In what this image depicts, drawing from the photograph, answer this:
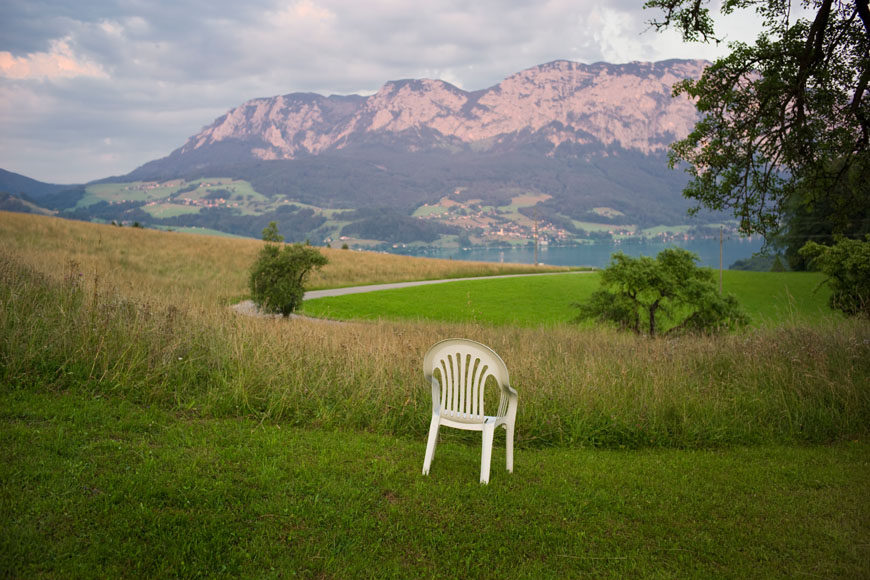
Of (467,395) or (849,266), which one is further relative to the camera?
(849,266)

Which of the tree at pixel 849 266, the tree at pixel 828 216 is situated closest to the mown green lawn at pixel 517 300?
the tree at pixel 828 216

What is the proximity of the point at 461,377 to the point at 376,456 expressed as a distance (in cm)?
128

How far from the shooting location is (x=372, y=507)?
4.27 meters

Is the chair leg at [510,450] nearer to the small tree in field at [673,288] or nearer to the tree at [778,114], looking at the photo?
the tree at [778,114]

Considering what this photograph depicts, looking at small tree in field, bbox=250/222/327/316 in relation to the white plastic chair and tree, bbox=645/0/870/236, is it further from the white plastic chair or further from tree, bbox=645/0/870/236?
the white plastic chair

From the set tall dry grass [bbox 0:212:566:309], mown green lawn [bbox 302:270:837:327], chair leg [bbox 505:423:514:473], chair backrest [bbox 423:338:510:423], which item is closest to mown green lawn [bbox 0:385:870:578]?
chair leg [bbox 505:423:514:473]

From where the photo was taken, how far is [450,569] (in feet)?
11.7

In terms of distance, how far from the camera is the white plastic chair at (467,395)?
4723 millimetres

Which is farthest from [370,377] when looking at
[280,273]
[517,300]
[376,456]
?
[517,300]

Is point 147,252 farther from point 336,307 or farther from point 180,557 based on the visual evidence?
point 180,557

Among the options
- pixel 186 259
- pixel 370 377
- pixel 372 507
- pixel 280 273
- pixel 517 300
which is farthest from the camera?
pixel 186 259

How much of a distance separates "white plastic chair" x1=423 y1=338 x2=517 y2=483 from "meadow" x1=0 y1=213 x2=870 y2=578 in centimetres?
39

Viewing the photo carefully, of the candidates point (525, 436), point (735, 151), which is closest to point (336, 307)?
point (735, 151)

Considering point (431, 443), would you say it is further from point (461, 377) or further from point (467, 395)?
point (461, 377)
